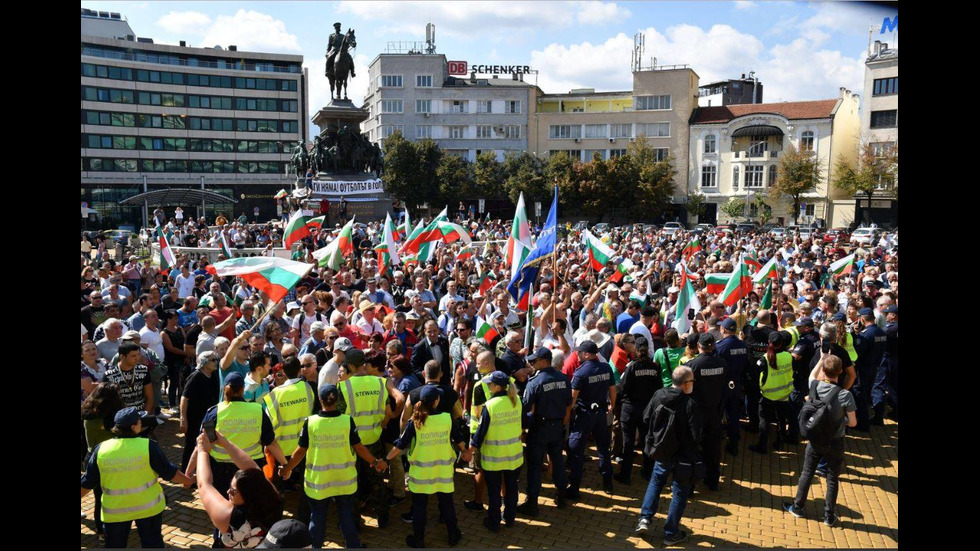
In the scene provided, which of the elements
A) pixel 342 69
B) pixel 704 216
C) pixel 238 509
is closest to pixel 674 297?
pixel 238 509

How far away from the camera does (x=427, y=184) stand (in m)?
61.2

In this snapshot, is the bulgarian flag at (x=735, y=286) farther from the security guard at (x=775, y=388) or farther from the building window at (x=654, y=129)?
the building window at (x=654, y=129)

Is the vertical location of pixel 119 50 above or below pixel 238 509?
above

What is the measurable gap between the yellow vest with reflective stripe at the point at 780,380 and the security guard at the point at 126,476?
662cm

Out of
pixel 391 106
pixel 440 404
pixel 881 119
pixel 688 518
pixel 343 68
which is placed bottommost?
pixel 688 518

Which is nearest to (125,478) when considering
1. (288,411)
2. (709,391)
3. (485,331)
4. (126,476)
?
(126,476)

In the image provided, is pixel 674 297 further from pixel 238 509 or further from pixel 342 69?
pixel 342 69

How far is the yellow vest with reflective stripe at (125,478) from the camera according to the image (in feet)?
16.0

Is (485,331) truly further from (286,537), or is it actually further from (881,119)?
(881,119)

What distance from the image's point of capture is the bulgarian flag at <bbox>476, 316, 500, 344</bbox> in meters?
9.27

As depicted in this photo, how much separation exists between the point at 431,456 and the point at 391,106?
218 ft

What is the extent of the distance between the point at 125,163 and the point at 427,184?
107ft

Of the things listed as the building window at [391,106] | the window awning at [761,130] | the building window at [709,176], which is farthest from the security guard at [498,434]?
the building window at [391,106]

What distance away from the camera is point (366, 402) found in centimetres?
633
